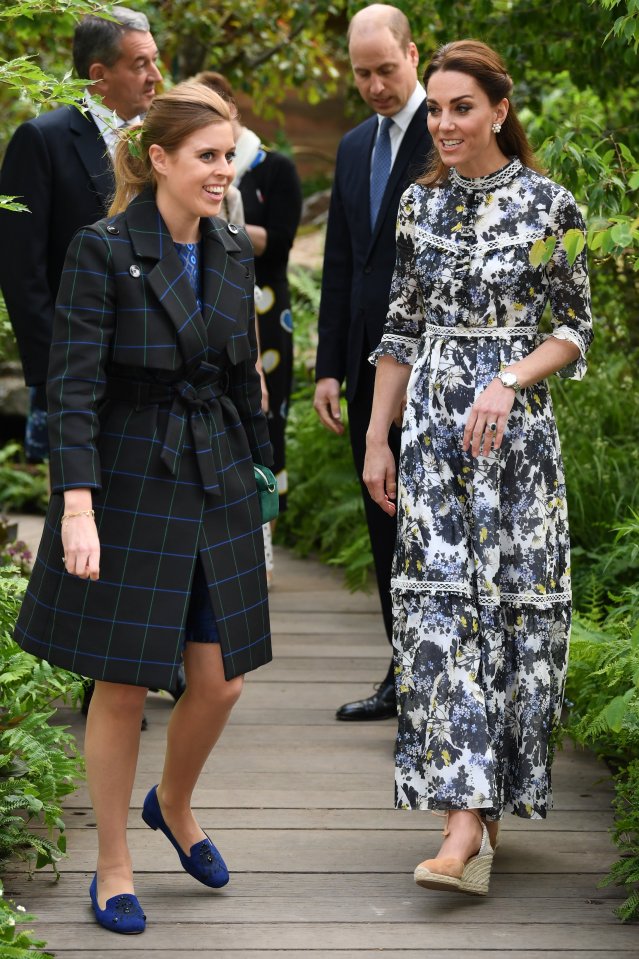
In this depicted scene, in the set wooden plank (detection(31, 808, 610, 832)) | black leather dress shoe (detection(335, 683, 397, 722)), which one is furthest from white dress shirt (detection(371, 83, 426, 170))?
wooden plank (detection(31, 808, 610, 832))

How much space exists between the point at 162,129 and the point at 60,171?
135 cm

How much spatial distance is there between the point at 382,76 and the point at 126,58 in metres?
0.80

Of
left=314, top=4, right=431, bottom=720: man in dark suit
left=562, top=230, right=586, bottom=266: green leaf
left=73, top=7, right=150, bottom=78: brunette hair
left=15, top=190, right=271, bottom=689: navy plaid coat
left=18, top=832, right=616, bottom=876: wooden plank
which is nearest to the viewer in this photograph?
left=562, top=230, right=586, bottom=266: green leaf

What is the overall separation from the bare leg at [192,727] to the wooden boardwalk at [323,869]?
22 cm

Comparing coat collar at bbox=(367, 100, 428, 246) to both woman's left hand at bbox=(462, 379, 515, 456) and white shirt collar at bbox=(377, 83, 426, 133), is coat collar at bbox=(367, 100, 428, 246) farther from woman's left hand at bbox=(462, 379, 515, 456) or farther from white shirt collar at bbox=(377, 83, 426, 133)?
woman's left hand at bbox=(462, 379, 515, 456)

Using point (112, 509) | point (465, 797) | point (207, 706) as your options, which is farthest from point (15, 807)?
point (465, 797)

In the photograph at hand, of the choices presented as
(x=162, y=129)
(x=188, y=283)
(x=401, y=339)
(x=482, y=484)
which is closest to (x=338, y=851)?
(x=482, y=484)

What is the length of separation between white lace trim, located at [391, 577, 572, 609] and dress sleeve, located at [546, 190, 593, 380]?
561 millimetres

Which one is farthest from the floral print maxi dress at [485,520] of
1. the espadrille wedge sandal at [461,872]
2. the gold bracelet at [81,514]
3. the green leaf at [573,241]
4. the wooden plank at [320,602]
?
the wooden plank at [320,602]

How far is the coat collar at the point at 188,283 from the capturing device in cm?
312

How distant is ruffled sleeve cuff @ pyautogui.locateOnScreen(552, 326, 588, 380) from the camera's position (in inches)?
136

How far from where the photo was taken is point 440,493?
348cm

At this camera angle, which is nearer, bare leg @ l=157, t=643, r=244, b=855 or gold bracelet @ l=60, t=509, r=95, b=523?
gold bracelet @ l=60, t=509, r=95, b=523

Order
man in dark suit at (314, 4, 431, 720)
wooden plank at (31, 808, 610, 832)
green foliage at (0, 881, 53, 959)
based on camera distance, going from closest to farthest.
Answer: green foliage at (0, 881, 53, 959)
wooden plank at (31, 808, 610, 832)
man in dark suit at (314, 4, 431, 720)
